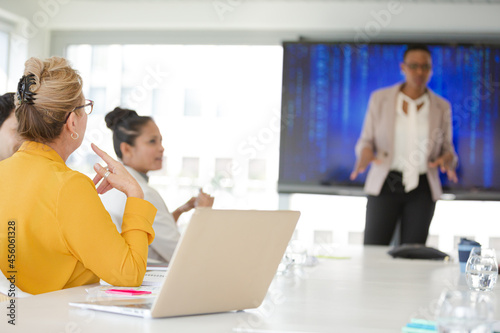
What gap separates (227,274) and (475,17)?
457 centimetres

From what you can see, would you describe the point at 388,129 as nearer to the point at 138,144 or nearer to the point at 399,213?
the point at 399,213

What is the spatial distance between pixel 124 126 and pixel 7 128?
2.05ft

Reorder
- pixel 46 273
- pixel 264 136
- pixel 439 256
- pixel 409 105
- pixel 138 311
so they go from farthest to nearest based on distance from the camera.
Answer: pixel 264 136, pixel 409 105, pixel 439 256, pixel 46 273, pixel 138 311

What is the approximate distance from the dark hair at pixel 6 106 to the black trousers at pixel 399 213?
280 cm

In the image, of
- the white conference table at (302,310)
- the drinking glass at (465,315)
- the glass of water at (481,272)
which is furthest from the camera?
the glass of water at (481,272)

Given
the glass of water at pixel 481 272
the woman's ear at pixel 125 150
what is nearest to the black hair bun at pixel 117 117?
the woman's ear at pixel 125 150

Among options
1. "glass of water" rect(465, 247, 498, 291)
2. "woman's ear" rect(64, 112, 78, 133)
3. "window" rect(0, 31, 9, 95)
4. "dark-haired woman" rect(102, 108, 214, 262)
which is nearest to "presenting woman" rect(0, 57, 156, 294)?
"woman's ear" rect(64, 112, 78, 133)

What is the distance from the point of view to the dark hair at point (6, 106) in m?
2.25

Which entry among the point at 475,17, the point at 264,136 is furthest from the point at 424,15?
the point at 264,136

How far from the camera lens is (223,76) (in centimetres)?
523

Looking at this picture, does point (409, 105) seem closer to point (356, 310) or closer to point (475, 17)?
point (475, 17)

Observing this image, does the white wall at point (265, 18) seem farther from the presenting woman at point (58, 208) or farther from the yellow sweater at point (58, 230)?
the yellow sweater at point (58, 230)

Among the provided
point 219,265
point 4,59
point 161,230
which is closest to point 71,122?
point 219,265

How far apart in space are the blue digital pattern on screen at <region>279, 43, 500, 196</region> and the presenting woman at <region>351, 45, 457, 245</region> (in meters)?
0.09
